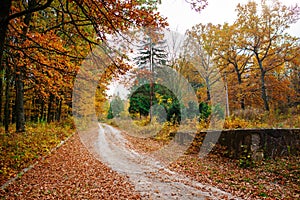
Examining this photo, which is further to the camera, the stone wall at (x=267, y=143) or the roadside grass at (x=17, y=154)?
the stone wall at (x=267, y=143)

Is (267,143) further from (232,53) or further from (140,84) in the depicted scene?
(232,53)

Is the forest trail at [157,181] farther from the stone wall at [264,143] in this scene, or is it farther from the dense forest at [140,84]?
the stone wall at [264,143]

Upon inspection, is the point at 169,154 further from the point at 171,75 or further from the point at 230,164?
the point at 171,75

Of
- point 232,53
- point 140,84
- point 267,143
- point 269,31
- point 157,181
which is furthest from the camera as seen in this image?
point 232,53

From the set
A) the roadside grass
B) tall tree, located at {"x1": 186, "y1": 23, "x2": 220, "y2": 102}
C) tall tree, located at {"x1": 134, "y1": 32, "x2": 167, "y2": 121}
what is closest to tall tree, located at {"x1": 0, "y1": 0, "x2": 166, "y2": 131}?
the roadside grass

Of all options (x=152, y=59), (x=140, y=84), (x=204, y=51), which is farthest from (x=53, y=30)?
(x=204, y=51)

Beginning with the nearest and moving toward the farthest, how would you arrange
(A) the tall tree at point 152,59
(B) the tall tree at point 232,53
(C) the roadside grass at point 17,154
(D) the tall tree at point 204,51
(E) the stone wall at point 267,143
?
(C) the roadside grass at point 17,154
(E) the stone wall at point 267,143
(A) the tall tree at point 152,59
(D) the tall tree at point 204,51
(B) the tall tree at point 232,53

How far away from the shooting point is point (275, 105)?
2125cm

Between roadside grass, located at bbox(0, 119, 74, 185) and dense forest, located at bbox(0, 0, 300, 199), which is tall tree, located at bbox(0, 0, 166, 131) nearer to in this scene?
dense forest, located at bbox(0, 0, 300, 199)

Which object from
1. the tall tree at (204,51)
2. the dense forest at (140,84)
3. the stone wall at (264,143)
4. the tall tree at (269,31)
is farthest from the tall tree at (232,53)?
the stone wall at (264,143)

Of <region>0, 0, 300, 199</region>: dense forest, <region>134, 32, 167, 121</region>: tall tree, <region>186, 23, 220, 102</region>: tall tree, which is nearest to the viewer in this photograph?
<region>0, 0, 300, 199</region>: dense forest

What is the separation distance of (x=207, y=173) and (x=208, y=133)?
10.7 feet

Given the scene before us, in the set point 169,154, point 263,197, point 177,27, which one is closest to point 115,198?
point 263,197

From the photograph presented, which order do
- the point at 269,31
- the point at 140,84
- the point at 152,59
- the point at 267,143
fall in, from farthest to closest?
the point at 152,59, the point at 269,31, the point at 140,84, the point at 267,143
